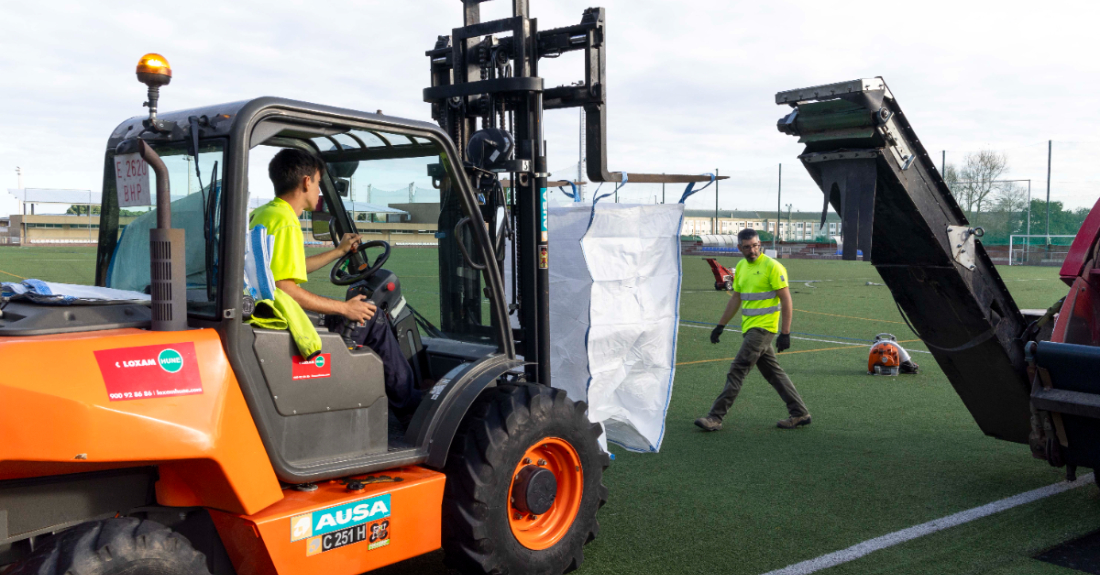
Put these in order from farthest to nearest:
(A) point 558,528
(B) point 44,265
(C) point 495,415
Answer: (B) point 44,265 → (A) point 558,528 → (C) point 495,415

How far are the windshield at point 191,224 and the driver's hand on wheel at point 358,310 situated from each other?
593mm

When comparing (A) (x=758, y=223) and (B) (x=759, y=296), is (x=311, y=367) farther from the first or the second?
(A) (x=758, y=223)

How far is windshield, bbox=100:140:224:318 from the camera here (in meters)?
3.28

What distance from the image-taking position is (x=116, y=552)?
8.89 ft

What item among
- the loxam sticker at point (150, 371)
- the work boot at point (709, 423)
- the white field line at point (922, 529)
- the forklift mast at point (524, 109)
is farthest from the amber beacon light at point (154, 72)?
the work boot at point (709, 423)

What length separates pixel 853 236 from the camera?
536 centimetres

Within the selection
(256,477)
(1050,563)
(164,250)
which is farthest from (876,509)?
(164,250)

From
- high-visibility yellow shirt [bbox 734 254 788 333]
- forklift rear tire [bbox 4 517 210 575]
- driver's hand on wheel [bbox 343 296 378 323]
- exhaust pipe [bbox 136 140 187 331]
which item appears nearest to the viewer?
forklift rear tire [bbox 4 517 210 575]

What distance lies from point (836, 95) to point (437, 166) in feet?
8.51

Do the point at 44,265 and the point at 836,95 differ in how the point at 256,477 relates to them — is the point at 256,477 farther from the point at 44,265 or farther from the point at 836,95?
the point at 44,265

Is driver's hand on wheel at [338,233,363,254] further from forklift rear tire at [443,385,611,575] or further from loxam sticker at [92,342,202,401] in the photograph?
loxam sticker at [92,342,202,401]

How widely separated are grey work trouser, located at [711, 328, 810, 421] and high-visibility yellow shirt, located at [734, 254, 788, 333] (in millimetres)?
91

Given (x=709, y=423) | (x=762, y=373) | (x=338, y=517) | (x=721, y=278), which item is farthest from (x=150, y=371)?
(x=721, y=278)

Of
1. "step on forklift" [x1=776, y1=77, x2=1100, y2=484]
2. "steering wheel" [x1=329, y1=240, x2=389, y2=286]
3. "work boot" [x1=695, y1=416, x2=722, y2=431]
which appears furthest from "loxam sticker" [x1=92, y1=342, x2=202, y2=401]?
"work boot" [x1=695, y1=416, x2=722, y2=431]
